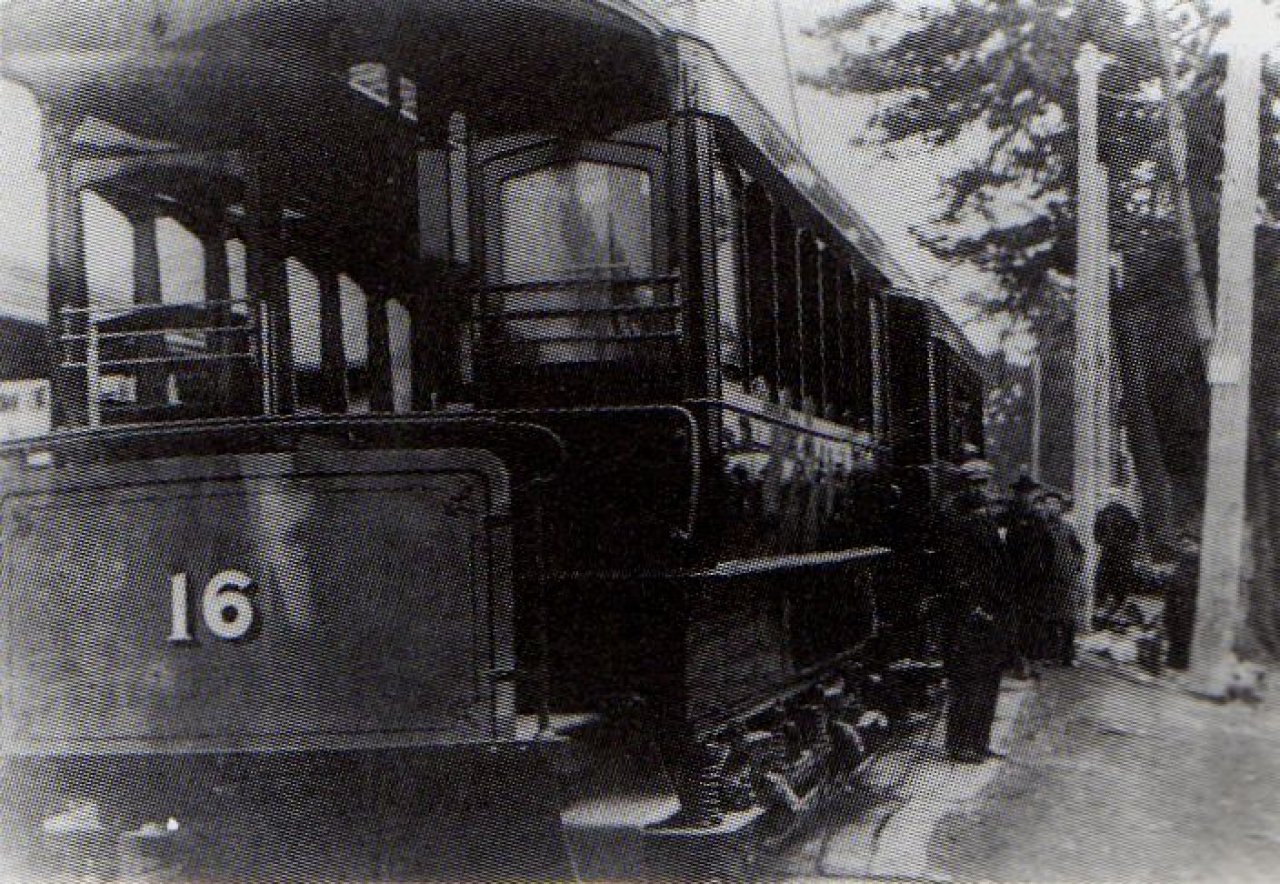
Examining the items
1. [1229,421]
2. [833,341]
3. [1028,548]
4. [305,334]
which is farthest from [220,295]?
[1028,548]

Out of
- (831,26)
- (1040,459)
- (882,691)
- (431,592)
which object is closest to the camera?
(431,592)

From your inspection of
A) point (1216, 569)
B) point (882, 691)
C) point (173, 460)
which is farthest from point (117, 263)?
point (882, 691)

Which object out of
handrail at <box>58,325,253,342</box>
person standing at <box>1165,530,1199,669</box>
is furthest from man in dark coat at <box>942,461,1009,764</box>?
handrail at <box>58,325,253,342</box>

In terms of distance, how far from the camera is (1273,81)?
642 cm

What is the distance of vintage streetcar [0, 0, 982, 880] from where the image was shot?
4215 millimetres

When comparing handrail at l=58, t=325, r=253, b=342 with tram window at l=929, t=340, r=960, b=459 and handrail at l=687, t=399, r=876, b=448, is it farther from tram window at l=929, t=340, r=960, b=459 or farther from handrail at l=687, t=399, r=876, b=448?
tram window at l=929, t=340, r=960, b=459

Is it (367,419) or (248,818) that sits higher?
(367,419)

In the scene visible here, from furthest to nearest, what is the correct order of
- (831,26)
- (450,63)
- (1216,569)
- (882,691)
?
(882,691) < (831,26) < (1216,569) < (450,63)

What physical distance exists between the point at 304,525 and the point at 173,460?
477 millimetres

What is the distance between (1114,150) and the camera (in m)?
8.75

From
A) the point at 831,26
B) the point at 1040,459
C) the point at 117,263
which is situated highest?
the point at 831,26

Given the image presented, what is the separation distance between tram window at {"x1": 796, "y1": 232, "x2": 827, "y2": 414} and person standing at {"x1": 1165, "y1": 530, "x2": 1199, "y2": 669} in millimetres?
2354

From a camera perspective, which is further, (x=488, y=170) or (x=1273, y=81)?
(x=1273, y=81)

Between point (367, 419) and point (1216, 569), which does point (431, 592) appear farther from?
point (1216, 569)
